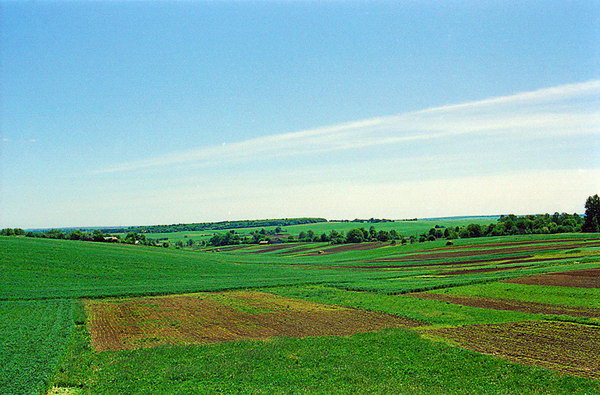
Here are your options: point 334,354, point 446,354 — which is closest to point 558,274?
point 446,354

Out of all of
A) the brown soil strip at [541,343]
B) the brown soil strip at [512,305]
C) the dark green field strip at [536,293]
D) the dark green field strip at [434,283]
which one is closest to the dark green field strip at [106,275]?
the dark green field strip at [434,283]

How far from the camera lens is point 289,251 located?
150375 mm

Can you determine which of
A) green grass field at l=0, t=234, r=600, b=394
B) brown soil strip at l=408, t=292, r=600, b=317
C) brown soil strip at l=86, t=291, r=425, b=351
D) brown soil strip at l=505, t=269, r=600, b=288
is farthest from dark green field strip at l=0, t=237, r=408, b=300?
brown soil strip at l=505, t=269, r=600, b=288

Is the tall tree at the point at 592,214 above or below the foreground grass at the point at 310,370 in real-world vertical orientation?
above

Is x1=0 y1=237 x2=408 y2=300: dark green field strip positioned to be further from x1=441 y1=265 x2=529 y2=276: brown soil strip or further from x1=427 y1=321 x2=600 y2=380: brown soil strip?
x1=427 y1=321 x2=600 y2=380: brown soil strip

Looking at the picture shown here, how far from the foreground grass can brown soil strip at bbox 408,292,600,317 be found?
14.5 m

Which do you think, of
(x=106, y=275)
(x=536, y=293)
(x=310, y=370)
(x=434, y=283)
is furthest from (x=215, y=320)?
(x=106, y=275)

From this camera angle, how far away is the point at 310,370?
20250 millimetres

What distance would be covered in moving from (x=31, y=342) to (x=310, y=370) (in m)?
18.6

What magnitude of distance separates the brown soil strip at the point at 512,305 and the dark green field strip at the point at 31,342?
3373 cm

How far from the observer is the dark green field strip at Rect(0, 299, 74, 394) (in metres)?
18.5

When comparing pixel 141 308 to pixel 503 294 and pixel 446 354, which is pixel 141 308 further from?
pixel 503 294

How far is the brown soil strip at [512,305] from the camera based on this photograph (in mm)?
32041

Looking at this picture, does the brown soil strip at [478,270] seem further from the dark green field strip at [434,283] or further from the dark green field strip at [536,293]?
the dark green field strip at [536,293]
